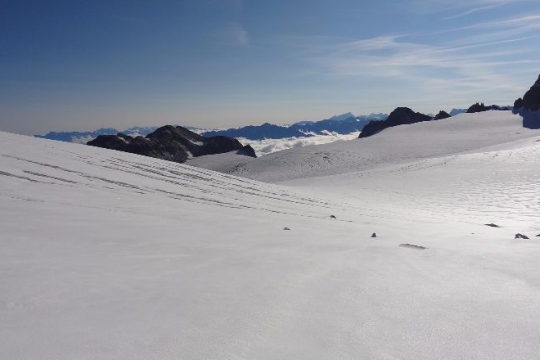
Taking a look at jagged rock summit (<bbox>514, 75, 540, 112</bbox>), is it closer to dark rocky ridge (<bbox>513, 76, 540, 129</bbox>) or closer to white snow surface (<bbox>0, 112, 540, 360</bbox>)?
dark rocky ridge (<bbox>513, 76, 540, 129</bbox>)

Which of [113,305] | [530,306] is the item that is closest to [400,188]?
[530,306]

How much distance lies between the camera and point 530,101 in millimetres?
78812

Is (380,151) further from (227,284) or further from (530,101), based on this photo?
(530,101)

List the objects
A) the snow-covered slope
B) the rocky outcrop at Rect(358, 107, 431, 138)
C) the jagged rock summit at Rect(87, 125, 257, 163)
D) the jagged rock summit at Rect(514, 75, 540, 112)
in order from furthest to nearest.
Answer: the rocky outcrop at Rect(358, 107, 431, 138) → the jagged rock summit at Rect(87, 125, 257, 163) → the jagged rock summit at Rect(514, 75, 540, 112) → the snow-covered slope

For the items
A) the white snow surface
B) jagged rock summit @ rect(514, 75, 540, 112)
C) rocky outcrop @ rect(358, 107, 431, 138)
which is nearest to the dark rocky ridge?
jagged rock summit @ rect(514, 75, 540, 112)

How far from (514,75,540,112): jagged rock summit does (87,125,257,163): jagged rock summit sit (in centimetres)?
5734

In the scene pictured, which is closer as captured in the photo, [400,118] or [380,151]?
[380,151]

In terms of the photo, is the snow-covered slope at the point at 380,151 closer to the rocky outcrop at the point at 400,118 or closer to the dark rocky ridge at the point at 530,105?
the dark rocky ridge at the point at 530,105

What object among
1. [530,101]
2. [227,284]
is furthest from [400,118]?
[227,284]

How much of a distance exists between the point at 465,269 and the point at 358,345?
2.79 m

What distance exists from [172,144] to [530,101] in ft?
266

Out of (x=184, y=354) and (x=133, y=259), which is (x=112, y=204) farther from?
(x=184, y=354)

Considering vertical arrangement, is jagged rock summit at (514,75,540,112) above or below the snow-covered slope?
above

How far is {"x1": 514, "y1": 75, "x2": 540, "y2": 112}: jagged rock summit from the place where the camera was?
255 ft
